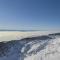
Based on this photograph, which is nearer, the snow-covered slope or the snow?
the snow-covered slope

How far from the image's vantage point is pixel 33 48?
818 millimetres

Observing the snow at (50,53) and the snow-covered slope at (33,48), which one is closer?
the snow-covered slope at (33,48)

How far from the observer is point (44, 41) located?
0.88 m

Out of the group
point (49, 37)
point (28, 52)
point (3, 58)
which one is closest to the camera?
point (3, 58)

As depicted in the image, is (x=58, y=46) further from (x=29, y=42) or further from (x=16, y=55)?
(x=16, y=55)

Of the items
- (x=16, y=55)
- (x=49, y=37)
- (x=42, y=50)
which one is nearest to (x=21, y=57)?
(x=16, y=55)

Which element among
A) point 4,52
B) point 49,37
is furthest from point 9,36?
point 49,37

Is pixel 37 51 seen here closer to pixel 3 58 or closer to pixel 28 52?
pixel 28 52

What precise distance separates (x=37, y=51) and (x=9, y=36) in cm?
21

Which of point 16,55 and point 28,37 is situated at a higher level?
point 28,37

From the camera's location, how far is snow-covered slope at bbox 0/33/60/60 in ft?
2.34

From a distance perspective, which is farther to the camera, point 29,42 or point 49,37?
point 49,37

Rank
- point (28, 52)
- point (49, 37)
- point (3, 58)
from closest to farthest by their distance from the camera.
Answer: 1. point (3, 58)
2. point (28, 52)
3. point (49, 37)

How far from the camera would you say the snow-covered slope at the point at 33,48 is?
0.71 m
